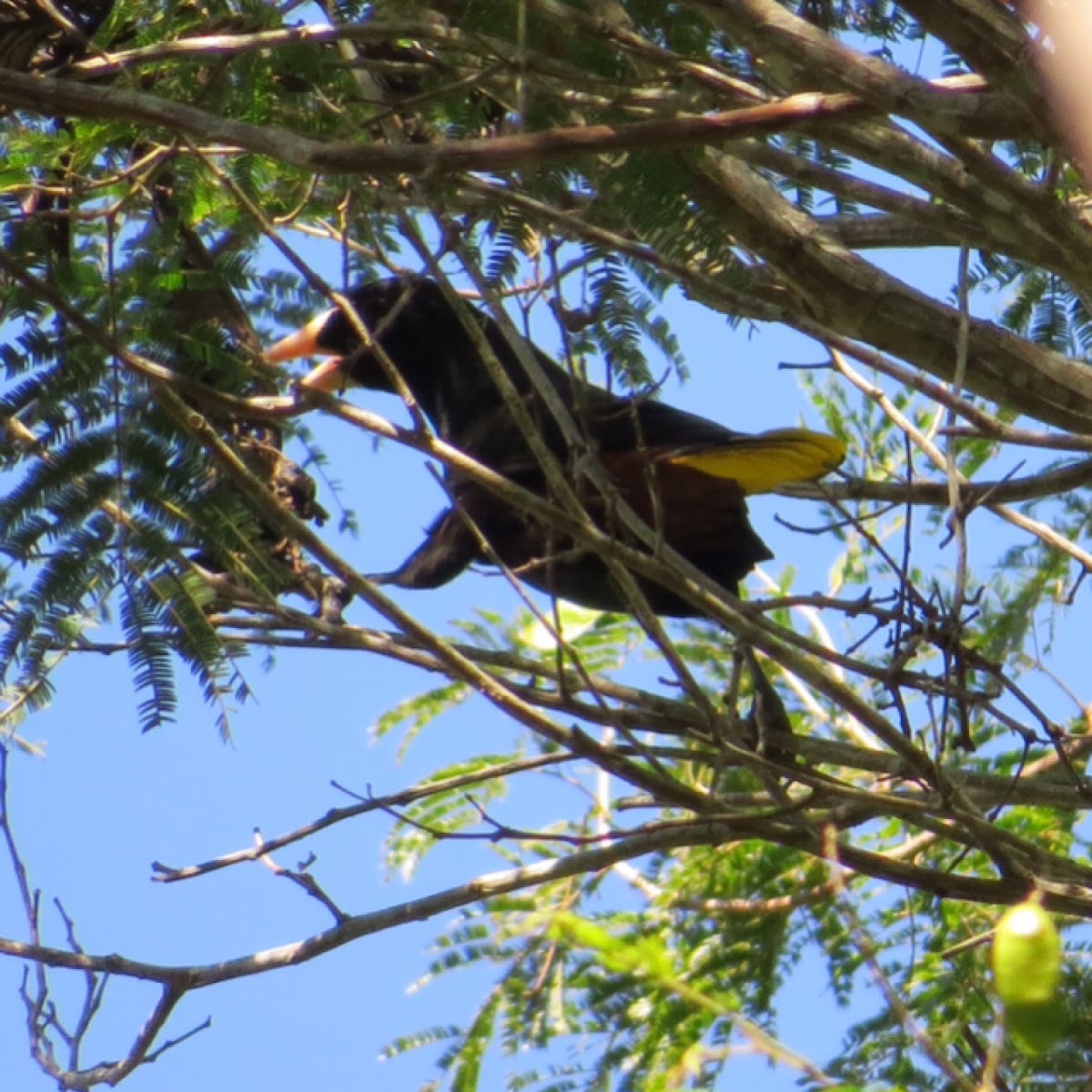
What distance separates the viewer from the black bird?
366cm

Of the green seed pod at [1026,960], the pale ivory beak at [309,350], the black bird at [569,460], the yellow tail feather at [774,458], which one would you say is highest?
the pale ivory beak at [309,350]

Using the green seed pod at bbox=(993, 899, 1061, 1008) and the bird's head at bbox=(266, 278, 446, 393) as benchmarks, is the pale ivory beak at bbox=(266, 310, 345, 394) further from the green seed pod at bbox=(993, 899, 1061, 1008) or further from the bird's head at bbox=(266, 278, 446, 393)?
the green seed pod at bbox=(993, 899, 1061, 1008)

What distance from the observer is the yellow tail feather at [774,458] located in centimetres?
348

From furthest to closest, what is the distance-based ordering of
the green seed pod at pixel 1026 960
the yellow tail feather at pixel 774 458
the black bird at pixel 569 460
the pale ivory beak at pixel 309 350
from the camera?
the pale ivory beak at pixel 309 350, the black bird at pixel 569 460, the yellow tail feather at pixel 774 458, the green seed pod at pixel 1026 960

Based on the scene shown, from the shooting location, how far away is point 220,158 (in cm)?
341

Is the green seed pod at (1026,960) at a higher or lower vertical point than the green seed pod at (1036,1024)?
higher

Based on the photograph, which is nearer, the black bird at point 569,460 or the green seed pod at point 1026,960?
the green seed pod at point 1026,960

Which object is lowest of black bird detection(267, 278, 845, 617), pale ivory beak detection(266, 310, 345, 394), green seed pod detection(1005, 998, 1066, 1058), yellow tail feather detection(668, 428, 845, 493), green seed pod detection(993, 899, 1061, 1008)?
green seed pod detection(1005, 998, 1066, 1058)

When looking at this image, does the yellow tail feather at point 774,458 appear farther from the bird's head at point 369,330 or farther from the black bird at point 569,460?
the bird's head at point 369,330

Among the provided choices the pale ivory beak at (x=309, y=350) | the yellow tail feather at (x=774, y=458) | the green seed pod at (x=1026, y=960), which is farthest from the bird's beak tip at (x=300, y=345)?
the green seed pod at (x=1026, y=960)

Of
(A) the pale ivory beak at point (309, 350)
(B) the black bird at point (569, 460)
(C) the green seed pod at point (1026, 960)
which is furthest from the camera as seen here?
(A) the pale ivory beak at point (309, 350)

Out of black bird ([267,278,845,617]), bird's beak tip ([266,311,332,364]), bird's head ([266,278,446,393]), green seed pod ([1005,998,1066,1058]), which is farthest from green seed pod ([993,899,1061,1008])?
bird's beak tip ([266,311,332,364])

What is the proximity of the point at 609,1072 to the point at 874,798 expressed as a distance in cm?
176

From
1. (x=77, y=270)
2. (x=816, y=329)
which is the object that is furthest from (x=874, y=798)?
(x=77, y=270)
